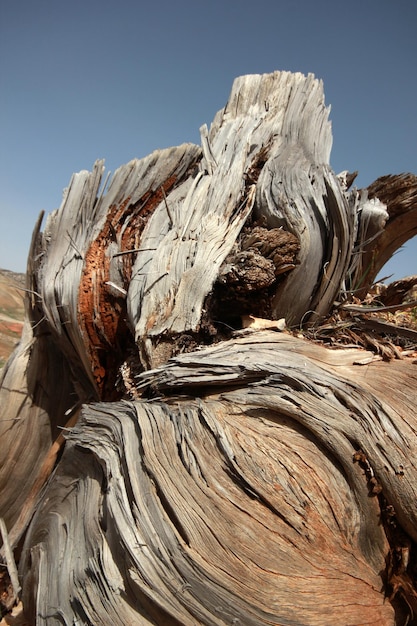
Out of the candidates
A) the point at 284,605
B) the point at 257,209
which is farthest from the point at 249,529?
the point at 257,209

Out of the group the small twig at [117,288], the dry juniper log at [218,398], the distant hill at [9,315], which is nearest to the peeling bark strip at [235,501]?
the dry juniper log at [218,398]

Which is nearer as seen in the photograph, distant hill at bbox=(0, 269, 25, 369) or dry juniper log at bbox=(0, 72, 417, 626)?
dry juniper log at bbox=(0, 72, 417, 626)

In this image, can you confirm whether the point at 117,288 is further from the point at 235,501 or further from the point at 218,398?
the point at 235,501

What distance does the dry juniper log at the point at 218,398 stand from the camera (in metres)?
1.91

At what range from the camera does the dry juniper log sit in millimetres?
1908

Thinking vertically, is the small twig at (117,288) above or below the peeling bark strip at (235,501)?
above

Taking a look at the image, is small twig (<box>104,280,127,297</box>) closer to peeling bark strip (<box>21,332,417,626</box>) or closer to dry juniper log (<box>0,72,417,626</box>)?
dry juniper log (<box>0,72,417,626</box>)

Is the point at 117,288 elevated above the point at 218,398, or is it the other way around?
the point at 117,288

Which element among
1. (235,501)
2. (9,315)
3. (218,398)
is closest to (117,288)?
(218,398)

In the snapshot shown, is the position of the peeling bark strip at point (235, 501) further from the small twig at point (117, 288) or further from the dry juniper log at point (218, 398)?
the small twig at point (117, 288)

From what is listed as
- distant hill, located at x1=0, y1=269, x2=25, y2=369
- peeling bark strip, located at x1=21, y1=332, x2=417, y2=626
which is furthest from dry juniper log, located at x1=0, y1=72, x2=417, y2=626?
distant hill, located at x1=0, y1=269, x2=25, y2=369

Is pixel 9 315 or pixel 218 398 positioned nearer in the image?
pixel 218 398

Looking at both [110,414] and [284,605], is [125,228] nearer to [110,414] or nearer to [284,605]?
[110,414]

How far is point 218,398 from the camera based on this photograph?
2504 mm
